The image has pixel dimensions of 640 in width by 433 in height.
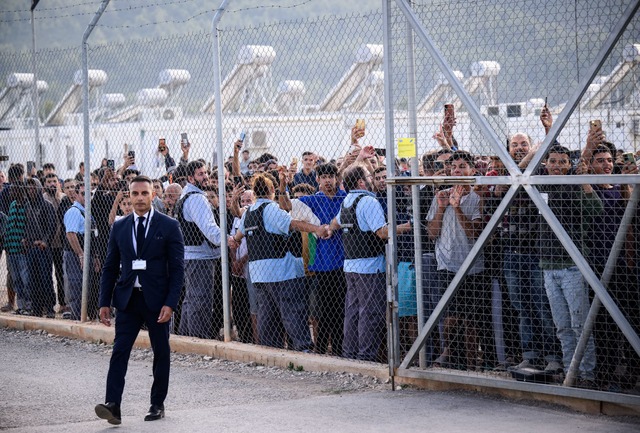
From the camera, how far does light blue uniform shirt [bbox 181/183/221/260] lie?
10390 mm

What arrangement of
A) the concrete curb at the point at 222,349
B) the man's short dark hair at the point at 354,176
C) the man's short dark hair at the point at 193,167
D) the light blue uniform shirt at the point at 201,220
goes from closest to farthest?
1. the concrete curb at the point at 222,349
2. the man's short dark hair at the point at 354,176
3. the light blue uniform shirt at the point at 201,220
4. the man's short dark hair at the point at 193,167

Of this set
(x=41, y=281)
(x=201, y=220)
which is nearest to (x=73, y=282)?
(x=41, y=281)

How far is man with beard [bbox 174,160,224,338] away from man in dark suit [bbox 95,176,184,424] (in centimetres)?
271

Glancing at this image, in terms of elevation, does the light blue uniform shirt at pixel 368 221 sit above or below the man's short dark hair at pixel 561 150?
below

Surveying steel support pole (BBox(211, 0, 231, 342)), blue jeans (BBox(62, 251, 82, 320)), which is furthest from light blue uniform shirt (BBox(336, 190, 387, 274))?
blue jeans (BBox(62, 251, 82, 320))

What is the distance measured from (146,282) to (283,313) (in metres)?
2.32

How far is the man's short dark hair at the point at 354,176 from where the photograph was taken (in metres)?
9.05

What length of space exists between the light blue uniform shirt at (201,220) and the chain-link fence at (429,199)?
17 mm

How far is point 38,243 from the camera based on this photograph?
13094 millimetres

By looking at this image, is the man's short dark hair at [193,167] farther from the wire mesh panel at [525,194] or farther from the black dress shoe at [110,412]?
the black dress shoe at [110,412]

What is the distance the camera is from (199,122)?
13.4 metres

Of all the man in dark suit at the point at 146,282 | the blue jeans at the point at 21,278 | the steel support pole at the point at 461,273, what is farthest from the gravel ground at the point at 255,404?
the blue jeans at the point at 21,278

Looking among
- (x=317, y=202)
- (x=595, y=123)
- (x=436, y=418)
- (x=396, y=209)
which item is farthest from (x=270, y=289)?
(x=595, y=123)

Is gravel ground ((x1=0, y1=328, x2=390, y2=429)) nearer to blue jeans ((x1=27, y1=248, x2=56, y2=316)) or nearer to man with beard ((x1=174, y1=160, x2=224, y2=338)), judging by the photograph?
man with beard ((x1=174, y1=160, x2=224, y2=338))
